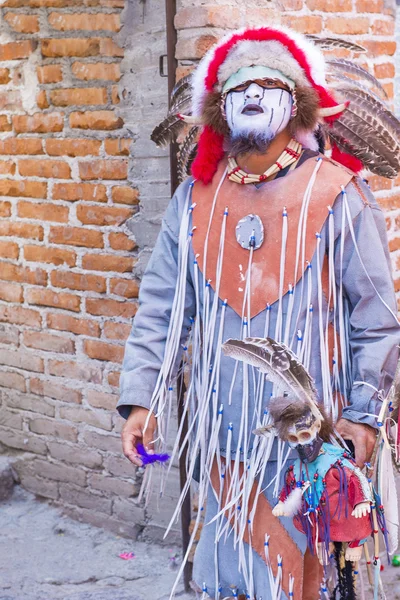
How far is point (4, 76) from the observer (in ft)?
11.9

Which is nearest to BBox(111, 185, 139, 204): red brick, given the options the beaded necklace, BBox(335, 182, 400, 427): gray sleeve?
the beaded necklace

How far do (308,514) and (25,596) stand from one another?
5.02 ft

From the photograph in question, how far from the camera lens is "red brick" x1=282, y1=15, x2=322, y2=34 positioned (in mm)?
3004

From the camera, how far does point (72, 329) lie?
3.60 m

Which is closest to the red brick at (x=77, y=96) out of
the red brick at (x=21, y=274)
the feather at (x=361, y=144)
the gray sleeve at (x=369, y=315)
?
the red brick at (x=21, y=274)

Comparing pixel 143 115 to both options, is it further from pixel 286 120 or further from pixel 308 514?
pixel 308 514

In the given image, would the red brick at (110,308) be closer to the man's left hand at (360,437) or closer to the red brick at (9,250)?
the red brick at (9,250)

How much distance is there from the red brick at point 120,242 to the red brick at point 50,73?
0.69 m

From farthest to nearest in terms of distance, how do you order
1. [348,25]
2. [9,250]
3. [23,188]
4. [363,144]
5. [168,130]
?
[9,250]
[23,188]
[348,25]
[168,130]
[363,144]

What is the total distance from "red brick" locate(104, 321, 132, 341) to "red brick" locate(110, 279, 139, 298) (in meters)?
0.13

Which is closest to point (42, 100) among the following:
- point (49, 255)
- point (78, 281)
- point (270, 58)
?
point (49, 255)

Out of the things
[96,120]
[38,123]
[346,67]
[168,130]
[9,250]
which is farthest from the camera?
[9,250]

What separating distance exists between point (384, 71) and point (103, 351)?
1625mm

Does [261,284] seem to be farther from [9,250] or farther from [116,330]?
[9,250]
